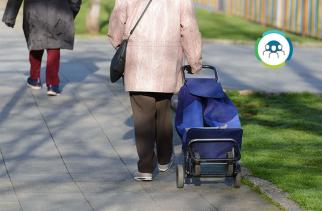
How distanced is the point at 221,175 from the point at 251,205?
512 millimetres

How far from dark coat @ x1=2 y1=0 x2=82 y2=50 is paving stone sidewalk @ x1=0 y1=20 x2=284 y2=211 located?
653mm

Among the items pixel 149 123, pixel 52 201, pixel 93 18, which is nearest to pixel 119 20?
pixel 149 123

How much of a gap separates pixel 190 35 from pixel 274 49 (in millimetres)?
2001

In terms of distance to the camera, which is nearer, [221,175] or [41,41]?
[221,175]

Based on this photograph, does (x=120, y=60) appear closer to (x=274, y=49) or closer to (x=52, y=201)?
(x=52, y=201)

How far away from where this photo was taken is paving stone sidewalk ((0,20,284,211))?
26.0ft

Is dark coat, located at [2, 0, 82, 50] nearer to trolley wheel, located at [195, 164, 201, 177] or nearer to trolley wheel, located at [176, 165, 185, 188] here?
trolley wheel, located at [176, 165, 185, 188]

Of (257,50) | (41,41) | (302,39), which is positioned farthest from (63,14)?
(302,39)

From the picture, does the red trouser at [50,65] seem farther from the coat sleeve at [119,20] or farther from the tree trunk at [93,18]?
the tree trunk at [93,18]

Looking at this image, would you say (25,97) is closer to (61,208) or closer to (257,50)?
(257,50)

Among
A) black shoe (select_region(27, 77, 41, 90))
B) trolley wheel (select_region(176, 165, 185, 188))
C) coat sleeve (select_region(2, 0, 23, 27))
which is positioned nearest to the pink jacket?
trolley wheel (select_region(176, 165, 185, 188))

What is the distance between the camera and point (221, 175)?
830cm

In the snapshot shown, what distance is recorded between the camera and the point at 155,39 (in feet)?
27.7

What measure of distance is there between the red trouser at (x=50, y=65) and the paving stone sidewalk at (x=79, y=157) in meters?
0.22
